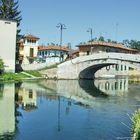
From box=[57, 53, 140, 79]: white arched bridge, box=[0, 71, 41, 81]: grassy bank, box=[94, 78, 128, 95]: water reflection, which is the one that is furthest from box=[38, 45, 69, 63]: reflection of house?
box=[94, 78, 128, 95]: water reflection

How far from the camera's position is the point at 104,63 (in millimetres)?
70000

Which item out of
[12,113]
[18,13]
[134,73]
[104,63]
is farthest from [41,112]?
[134,73]

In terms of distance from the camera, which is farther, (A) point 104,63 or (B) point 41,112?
(A) point 104,63

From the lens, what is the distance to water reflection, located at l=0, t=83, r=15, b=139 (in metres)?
25.9

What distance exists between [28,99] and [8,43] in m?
29.6

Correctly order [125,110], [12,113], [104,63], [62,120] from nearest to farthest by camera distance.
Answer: [62,120] → [12,113] → [125,110] → [104,63]

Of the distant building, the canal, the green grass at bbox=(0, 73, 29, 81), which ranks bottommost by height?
the canal

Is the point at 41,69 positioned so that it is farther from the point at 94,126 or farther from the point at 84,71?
the point at 94,126

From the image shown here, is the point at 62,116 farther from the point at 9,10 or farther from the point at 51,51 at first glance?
the point at 51,51

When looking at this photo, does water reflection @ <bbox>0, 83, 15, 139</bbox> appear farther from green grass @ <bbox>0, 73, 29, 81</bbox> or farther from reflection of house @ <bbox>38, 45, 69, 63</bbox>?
reflection of house @ <bbox>38, 45, 69, 63</bbox>

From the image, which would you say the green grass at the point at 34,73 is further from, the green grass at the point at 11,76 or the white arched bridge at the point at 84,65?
the white arched bridge at the point at 84,65

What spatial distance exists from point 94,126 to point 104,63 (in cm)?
4169

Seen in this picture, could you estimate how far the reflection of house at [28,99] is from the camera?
38725 mm

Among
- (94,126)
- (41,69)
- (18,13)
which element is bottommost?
(94,126)
